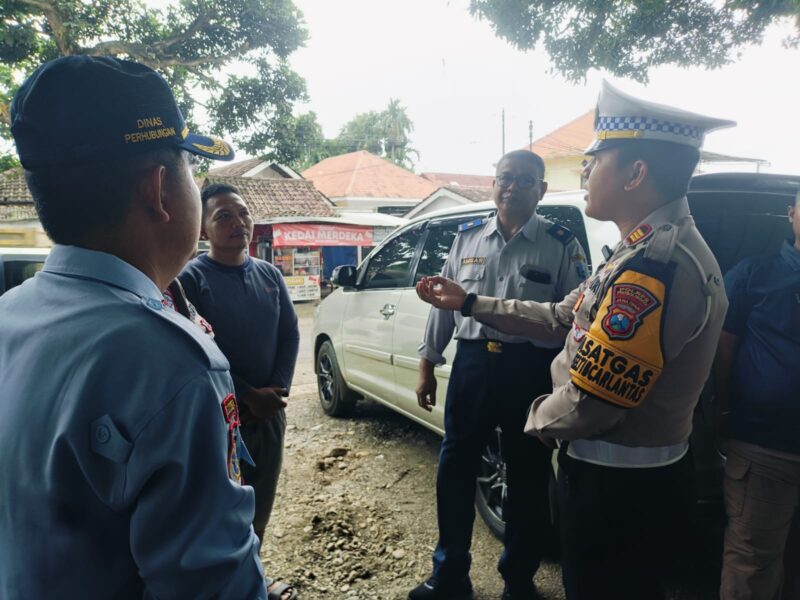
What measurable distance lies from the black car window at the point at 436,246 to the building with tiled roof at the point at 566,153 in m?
15.6

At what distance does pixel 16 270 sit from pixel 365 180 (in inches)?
932

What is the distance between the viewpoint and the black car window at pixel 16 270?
4700mm

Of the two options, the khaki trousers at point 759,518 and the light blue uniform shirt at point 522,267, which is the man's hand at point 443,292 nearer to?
the light blue uniform shirt at point 522,267

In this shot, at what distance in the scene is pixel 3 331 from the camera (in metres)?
0.80

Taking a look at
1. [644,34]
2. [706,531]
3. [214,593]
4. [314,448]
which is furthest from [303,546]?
[644,34]

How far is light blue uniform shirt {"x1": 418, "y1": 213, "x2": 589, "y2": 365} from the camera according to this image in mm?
2383

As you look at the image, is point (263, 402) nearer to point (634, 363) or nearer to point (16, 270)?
point (634, 363)

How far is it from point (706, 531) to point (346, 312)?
307 centimetres

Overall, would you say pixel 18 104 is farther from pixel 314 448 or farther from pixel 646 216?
pixel 314 448

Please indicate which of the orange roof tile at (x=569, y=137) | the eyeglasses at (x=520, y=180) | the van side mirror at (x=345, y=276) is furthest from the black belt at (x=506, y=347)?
the orange roof tile at (x=569, y=137)

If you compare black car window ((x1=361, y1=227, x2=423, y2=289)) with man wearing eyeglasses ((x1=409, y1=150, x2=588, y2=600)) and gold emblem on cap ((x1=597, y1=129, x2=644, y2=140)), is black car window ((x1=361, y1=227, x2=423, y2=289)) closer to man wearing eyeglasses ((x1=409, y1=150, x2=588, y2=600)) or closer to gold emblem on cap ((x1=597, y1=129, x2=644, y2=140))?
man wearing eyeglasses ((x1=409, y1=150, x2=588, y2=600))

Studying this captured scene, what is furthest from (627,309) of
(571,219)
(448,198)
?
(448,198)

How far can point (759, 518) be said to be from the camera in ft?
6.01

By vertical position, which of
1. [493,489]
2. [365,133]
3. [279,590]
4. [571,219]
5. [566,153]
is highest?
→ [365,133]
